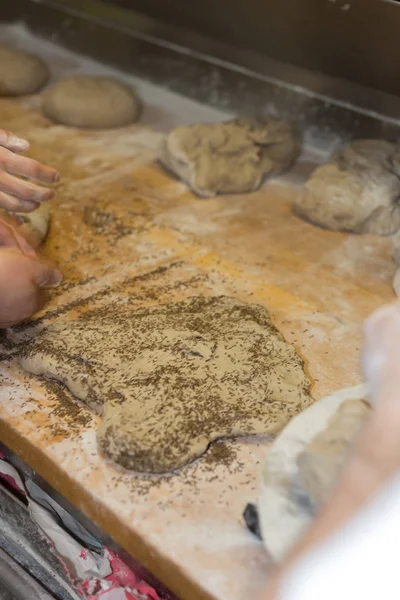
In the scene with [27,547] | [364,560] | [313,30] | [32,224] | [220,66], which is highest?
[313,30]

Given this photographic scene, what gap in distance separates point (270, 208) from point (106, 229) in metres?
0.60

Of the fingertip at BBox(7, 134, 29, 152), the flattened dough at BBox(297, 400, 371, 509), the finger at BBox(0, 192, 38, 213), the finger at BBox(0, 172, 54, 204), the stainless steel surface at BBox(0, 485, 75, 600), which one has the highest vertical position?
the flattened dough at BBox(297, 400, 371, 509)

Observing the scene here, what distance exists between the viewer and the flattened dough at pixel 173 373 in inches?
53.0

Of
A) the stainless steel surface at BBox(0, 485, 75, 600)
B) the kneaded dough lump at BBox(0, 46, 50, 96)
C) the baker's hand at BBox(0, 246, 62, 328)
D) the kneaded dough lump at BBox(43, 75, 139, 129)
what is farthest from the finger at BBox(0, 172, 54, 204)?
the kneaded dough lump at BBox(0, 46, 50, 96)

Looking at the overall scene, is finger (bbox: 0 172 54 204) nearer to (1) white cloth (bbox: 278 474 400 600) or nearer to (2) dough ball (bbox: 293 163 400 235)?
(2) dough ball (bbox: 293 163 400 235)

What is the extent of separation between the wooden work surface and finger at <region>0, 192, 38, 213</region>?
0.28 metres

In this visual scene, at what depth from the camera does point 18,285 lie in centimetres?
164

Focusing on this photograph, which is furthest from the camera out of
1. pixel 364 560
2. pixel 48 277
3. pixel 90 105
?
pixel 90 105

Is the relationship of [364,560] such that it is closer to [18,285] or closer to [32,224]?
[18,285]

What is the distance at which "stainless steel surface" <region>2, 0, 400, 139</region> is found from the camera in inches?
102

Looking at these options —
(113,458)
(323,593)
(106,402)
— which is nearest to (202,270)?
(106,402)

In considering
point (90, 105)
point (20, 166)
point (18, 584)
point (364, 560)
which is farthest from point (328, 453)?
point (90, 105)

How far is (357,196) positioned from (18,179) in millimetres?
1138

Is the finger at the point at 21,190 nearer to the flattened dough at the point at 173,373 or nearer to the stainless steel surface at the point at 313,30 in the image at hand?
the flattened dough at the point at 173,373
